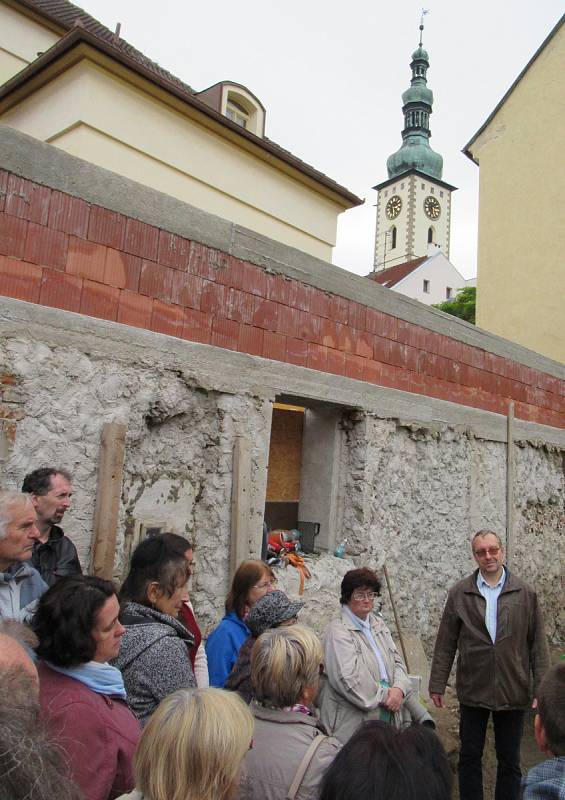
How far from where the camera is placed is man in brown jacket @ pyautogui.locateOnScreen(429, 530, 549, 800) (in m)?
3.51

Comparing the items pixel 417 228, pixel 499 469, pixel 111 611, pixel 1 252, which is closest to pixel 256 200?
pixel 499 469

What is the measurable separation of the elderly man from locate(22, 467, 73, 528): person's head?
0.40 meters

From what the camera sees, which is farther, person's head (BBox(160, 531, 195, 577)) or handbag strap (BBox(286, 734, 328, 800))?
person's head (BBox(160, 531, 195, 577))

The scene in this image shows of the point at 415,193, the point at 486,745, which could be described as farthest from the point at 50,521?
the point at 415,193

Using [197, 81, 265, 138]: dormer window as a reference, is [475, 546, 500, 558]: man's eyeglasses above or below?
below

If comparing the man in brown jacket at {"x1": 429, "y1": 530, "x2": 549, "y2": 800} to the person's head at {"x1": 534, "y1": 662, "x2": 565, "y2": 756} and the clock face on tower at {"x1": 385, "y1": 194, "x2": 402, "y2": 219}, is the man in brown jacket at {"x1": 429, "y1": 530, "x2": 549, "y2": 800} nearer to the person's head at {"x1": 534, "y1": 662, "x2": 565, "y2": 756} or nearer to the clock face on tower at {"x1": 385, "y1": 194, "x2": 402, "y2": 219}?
the person's head at {"x1": 534, "y1": 662, "x2": 565, "y2": 756}

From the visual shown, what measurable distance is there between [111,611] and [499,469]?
612cm

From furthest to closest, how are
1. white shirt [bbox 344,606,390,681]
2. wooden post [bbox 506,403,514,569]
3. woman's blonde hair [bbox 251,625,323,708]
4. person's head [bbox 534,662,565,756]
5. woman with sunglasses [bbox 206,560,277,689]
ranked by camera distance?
1. wooden post [bbox 506,403,514,569]
2. white shirt [bbox 344,606,390,681]
3. woman with sunglasses [bbox 206,560,277,689]
4. woman's blonde hair [bbox 251,625,323,708]
5. person's head [bbox 534,662,565,756]

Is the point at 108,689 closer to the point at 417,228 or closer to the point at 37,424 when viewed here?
the point at 37,424

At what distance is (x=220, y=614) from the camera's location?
167 inches

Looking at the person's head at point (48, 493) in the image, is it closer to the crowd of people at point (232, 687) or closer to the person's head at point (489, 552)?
the crowd of people at point (232, 687)

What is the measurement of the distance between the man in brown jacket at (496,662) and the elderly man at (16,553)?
2474 millimetres

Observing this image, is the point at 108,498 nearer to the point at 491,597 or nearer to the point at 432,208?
the point at 491,597

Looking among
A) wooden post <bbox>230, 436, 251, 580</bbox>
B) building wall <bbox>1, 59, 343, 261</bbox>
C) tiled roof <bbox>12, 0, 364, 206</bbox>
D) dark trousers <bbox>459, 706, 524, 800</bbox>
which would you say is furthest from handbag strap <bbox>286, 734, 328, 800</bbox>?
tiled roof <bbox>12, 0, 364, 206</bbox>
